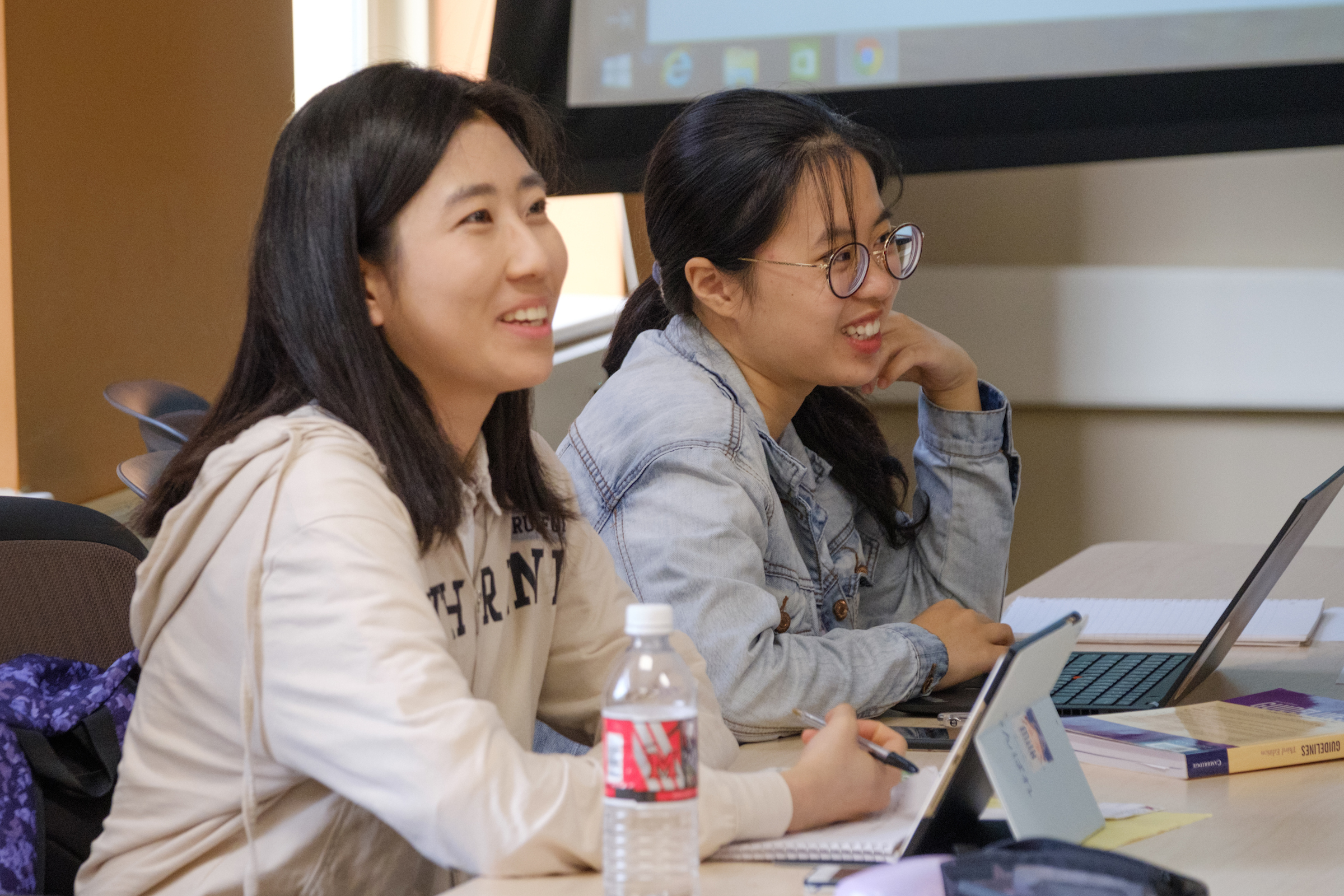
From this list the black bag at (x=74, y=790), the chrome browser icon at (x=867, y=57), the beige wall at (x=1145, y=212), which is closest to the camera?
the black bag at (x=74, y=790)

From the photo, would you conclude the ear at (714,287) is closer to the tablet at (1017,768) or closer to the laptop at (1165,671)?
the laptop at (1165,671)

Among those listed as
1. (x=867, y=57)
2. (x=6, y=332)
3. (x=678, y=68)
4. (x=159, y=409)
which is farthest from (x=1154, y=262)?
(x=6, y=332)

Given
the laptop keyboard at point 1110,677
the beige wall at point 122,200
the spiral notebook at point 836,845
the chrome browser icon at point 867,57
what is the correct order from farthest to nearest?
the chrome browser icon at point 867,57, the beige wall at point 122,200, the laptop keyboard at point 1110,677, the spiral notebook at point 836,845

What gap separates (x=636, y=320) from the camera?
5.43 ft

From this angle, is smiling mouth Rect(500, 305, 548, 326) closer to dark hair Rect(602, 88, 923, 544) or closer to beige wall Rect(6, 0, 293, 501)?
dark hair Rect(602, 88, 923, 544)

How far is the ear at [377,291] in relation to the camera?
1.01 meters

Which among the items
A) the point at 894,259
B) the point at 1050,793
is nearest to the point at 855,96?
the point at 894,259

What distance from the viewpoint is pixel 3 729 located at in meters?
0.92

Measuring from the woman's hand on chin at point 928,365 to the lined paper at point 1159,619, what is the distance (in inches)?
11.0

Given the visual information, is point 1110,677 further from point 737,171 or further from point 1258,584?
point 737,171

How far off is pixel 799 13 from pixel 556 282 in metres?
1.62

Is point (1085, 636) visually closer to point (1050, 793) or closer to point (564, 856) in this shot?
point (1050, 793)

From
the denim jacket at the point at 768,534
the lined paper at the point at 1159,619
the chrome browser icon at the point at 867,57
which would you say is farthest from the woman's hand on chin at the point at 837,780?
the chrome browser icon at the point at 867,57

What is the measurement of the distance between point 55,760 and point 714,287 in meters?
0.84
